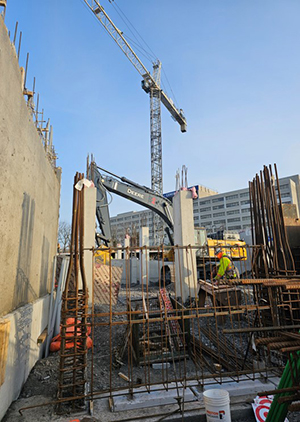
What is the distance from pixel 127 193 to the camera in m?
13.7

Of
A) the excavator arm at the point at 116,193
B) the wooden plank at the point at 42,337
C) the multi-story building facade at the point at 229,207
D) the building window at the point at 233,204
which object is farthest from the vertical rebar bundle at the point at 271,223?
the building window at the point at 233,204

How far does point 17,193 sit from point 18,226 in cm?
51

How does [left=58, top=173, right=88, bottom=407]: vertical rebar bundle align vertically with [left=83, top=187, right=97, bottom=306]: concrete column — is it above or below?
below

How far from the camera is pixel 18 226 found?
4.00 meters

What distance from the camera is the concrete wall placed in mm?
3313

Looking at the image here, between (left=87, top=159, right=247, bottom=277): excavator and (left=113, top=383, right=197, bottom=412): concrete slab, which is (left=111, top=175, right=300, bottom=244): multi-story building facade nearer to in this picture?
(left=87, top=159, right=247, bottom=277): excavator

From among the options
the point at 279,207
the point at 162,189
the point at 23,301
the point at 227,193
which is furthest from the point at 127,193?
the point at 227,193

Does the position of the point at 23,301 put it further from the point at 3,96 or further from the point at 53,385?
the point at 3,96

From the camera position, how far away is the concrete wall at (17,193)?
3313 mm

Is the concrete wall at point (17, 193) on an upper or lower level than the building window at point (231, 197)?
lower

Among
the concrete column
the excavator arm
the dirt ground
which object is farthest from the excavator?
the dirt ground

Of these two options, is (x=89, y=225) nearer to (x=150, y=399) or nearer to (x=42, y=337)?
(x=42, y=337)

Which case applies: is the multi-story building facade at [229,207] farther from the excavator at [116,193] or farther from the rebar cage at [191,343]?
the rebar cage at [191,343]

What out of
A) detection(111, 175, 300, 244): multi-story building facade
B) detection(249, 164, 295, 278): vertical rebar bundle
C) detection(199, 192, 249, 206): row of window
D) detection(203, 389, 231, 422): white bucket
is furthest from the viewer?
detection(199, 192, 249, 206): row of window
